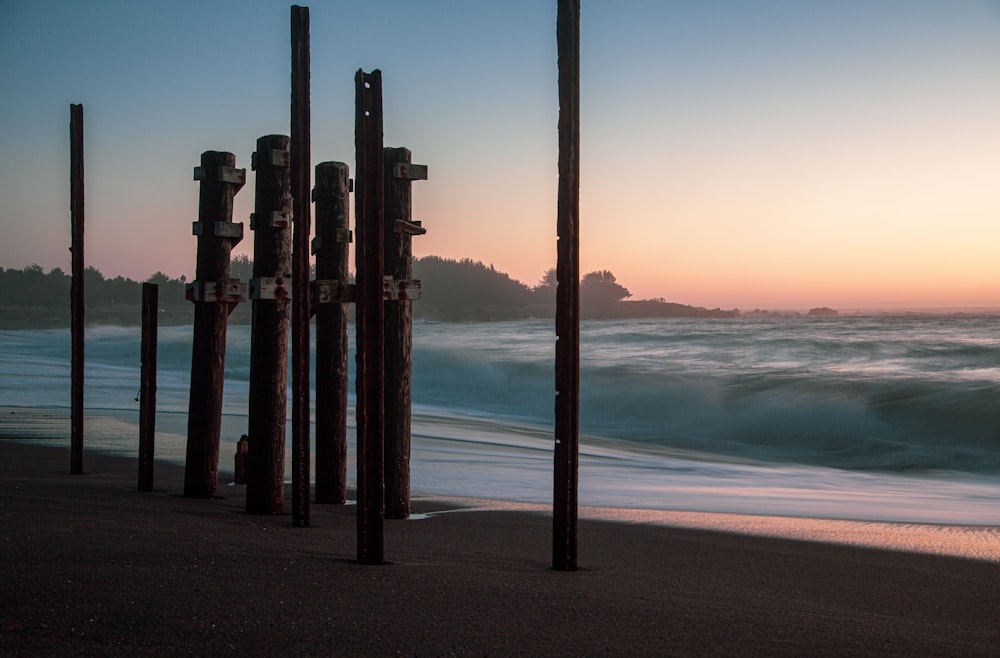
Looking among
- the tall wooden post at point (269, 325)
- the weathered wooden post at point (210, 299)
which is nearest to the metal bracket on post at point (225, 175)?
the weathered wooden post at point (210, 299)

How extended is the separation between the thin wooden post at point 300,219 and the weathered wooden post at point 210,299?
1534 millimetres

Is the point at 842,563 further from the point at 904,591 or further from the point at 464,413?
the point at 464,413

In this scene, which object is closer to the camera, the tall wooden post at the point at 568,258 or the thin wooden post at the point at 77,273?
the tall wooden post at the point at 568,258

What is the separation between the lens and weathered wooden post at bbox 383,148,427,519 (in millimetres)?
6555

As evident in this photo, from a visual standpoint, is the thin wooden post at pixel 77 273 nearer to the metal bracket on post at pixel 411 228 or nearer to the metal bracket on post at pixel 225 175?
the metal bracket on post at pixel 225 175

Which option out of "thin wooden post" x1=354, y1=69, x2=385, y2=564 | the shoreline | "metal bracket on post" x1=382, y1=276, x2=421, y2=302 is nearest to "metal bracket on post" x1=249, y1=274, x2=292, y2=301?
"metal bracket on post" x1=382, y1=276, x2=421, y2=302

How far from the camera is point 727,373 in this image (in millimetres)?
27250

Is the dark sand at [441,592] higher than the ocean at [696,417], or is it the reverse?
the dark sand at [441,592]

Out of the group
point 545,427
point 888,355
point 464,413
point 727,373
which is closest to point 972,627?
point 545,427

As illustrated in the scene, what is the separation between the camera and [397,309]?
21.5ft

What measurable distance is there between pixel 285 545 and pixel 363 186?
1.95m

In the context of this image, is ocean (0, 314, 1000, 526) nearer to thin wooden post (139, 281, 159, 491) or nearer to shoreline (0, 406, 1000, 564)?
shoreline (0, 406, 1000, 564)

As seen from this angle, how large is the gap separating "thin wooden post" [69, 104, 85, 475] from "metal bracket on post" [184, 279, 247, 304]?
72.5 inches

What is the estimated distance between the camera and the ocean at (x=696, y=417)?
10.3 meters
